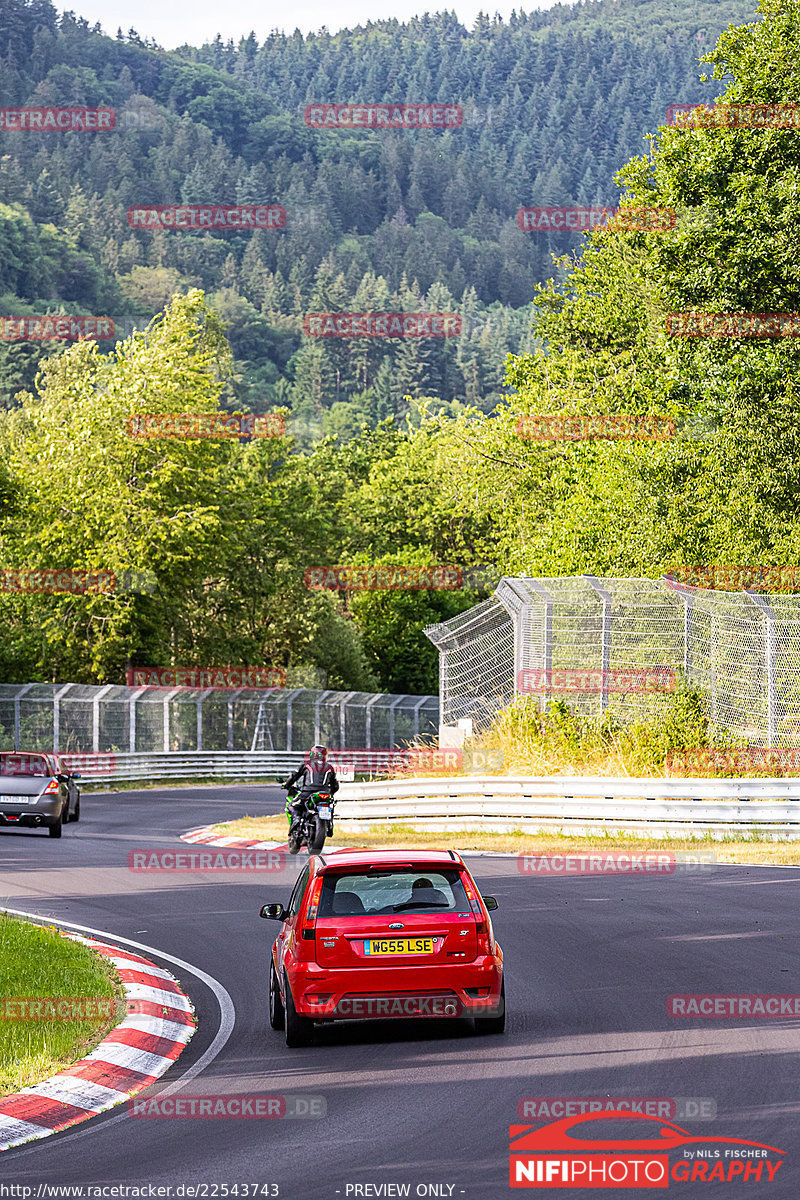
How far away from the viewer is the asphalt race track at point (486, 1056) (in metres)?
6.62

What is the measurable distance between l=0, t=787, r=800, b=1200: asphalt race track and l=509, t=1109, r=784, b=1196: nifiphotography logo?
0.30ft

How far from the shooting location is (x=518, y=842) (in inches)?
884

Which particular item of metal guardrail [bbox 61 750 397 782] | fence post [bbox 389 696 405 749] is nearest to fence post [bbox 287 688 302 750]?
metal guardrail [bbox 61 750 397 782]

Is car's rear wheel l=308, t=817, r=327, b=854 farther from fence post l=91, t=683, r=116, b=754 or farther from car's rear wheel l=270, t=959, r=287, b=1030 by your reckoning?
fence post l=91, t=683, r=116, b=754

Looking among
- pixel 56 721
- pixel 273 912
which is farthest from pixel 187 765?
pixel 273 912

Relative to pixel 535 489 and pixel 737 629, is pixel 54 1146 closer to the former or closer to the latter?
pixel 737 629

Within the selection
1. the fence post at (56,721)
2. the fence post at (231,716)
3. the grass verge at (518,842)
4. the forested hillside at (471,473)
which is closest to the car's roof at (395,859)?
the grass verge at (518,842)

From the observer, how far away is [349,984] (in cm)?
916

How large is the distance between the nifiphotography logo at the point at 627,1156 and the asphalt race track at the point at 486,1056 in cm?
9

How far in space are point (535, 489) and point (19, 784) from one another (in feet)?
82.8

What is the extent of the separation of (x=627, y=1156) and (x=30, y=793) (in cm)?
2025

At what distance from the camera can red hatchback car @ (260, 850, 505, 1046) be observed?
9156 millimetres

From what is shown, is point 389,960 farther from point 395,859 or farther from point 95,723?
point 95,723

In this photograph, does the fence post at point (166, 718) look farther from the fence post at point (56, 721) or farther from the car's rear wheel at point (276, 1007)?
the car's rear wheel at point (276, 1007)
